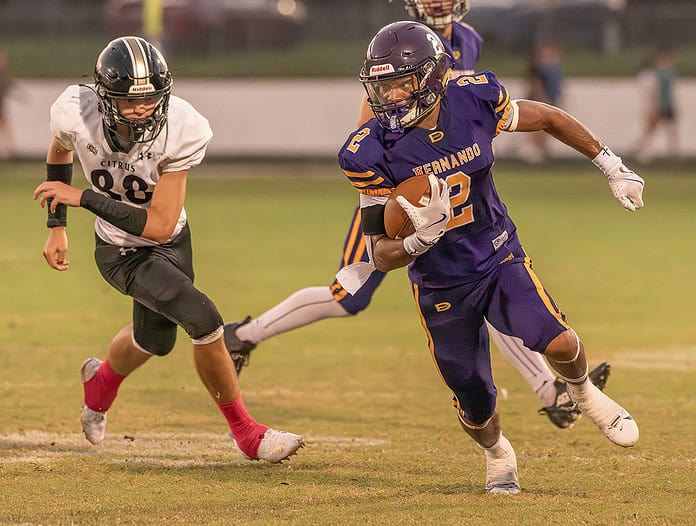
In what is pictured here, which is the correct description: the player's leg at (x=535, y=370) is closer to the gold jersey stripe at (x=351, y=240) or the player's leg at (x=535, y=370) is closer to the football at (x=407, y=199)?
the gold jersey stripe at (x=351, y=240)

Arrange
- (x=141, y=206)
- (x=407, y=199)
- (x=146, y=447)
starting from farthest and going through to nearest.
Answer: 1. (x=146, y=447)
2. (x=141, y=206)
3. (x=407, y=199)

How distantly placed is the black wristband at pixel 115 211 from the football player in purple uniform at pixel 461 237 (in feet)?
2.89

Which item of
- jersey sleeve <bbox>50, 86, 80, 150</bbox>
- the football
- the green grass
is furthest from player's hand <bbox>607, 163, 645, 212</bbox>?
the green grass

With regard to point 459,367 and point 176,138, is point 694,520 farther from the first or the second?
point 176,138

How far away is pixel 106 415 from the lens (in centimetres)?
616

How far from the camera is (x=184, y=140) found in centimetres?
548

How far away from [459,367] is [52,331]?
4.07 meters

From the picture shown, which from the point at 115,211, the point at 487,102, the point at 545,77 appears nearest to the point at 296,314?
the point at 115,211

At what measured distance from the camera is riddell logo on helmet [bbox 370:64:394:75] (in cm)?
489

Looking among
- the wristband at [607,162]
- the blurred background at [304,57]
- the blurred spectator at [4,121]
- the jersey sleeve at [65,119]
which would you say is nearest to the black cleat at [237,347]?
the jersey sleeve at [65,119]

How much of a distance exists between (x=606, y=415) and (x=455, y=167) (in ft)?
3.66

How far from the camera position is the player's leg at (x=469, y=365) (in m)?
4.98

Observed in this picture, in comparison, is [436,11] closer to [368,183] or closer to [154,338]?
[368,183]

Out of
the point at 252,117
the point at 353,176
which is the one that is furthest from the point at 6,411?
the point at 252,117
